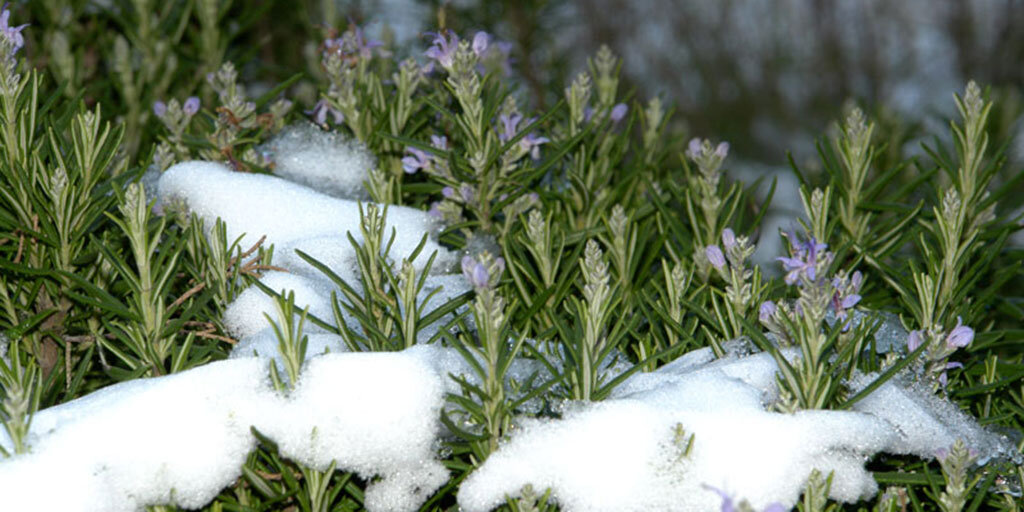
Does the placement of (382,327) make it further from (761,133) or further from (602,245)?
(761,133)

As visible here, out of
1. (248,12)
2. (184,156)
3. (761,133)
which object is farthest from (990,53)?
(184,156)

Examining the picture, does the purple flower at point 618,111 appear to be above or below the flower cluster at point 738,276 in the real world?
above

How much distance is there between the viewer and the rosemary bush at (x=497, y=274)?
1188 millimetres

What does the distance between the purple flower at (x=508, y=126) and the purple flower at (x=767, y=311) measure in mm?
586

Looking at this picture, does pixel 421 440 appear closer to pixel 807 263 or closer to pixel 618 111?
pixel 807 263

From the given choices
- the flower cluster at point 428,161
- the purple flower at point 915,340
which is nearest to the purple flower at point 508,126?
the flower cluster at point 428,161

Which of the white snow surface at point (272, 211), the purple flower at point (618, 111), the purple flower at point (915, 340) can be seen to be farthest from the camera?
the purple flower at point (618, 111)

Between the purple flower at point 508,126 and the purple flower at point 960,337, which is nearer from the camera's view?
the purple flower at point 960,337

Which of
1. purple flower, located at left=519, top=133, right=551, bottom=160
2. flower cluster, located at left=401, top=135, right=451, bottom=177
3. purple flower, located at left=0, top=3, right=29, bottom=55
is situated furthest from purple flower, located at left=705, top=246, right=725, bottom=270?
purple flower, located at left=0, top=3, right=29, bottom=55

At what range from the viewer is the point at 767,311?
1.29 m

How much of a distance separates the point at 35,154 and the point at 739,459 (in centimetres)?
110

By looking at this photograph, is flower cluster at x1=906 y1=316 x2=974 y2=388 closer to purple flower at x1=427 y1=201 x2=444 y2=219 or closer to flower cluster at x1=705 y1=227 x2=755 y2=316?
flower cluster at x1=705 y1=227 x2=755 y2=316

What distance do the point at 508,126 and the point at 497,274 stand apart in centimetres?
57

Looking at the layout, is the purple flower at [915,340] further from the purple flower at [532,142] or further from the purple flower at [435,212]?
the purple flower at [435,212]
